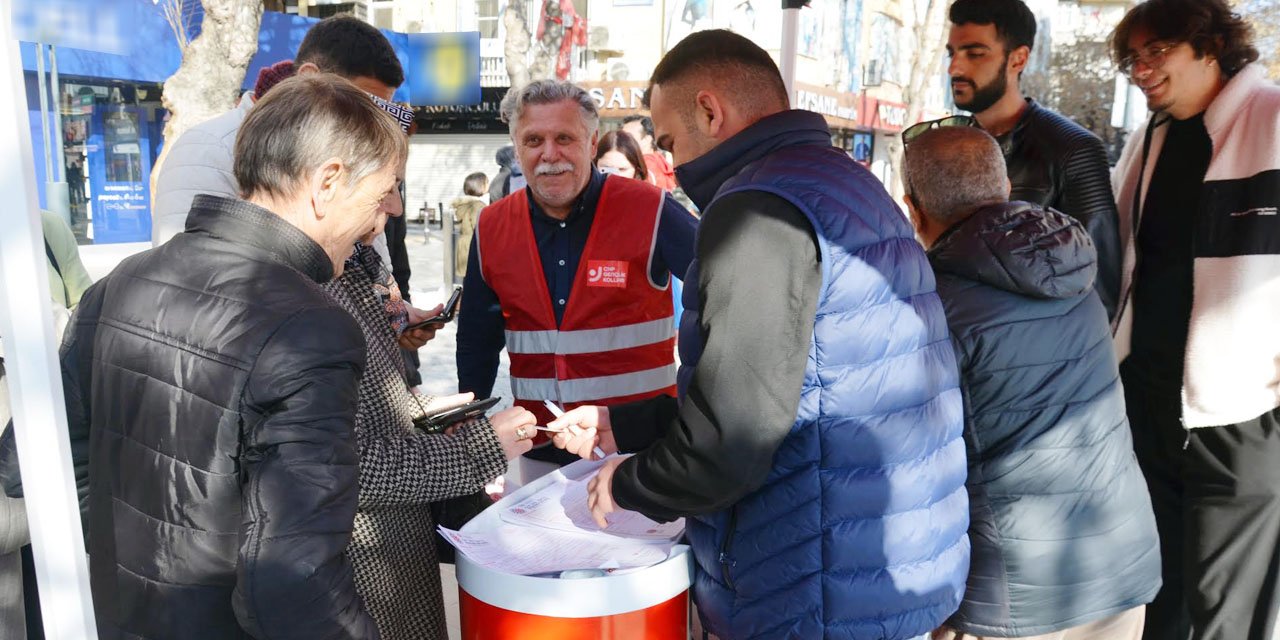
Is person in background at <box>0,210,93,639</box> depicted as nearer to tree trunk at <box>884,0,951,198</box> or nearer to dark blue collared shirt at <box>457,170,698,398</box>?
dark blue collared shirt at <box>457,170,698,398</box>

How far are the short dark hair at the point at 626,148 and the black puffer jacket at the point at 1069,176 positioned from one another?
2.94 m

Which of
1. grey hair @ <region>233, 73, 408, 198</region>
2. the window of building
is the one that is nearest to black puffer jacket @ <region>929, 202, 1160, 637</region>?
grey hair @ <region>233, 73, 408, 198</region>

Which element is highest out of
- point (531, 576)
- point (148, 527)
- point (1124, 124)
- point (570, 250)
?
point (1124, 124)

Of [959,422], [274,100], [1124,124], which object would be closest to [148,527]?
[274,100]

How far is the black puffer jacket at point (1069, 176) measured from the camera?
8.38ft

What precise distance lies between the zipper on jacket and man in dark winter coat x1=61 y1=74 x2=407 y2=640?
592 mm

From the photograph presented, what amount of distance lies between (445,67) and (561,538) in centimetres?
2180

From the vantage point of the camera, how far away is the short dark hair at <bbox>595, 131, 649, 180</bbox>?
538 centimetres

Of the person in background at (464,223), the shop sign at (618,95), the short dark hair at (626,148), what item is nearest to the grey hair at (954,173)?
the short dark hair at (626,148)

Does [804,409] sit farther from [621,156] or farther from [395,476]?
[621,156]

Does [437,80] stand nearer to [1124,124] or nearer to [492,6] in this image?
[492,6]

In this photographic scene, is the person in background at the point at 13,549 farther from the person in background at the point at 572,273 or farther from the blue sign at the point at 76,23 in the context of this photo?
the person in background at the point at 572,273

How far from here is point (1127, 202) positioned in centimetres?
273

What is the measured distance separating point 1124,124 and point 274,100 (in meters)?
5.22
